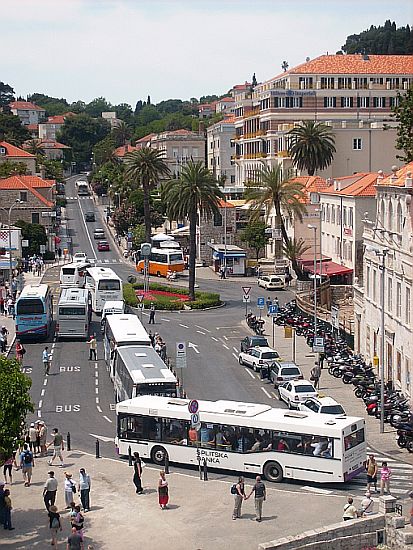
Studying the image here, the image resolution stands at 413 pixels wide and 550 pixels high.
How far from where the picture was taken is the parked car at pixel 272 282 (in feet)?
285

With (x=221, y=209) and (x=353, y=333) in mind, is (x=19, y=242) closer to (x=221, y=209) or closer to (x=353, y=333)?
(x=221, y=209)

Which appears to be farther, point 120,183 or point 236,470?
point 120,183

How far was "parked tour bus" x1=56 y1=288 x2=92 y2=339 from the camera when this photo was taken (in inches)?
2519

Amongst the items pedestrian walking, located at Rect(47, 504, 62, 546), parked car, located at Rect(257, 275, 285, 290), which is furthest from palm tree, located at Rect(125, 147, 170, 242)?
pedestrian walking, located at Rect(47, 504, 62, 546)

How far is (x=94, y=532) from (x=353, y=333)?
34.8 meters

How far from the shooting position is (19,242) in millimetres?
100875

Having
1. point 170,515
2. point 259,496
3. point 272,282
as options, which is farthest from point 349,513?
point 272,282

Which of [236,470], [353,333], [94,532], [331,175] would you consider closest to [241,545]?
[94,532]

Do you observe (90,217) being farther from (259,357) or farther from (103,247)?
(259,357)

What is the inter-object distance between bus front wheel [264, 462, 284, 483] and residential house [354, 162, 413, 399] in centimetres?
1141

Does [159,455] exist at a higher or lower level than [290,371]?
lower

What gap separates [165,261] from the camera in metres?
96.9

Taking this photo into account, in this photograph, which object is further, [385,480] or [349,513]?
[385,480]

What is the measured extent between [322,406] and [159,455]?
25.3 feet
